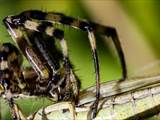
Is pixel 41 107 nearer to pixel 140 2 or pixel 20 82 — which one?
pixel 20 82

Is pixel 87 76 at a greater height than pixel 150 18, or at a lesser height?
lesser

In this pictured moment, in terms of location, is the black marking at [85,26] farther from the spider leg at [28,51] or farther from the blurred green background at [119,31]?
the blurred green background at [119,31]

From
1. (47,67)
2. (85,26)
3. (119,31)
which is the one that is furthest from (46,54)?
(119,31)

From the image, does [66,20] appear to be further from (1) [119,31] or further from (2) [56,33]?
(1) [119,31]

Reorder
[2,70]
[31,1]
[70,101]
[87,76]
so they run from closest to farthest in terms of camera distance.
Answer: [70,101]
[2,70]
[87,76]
[31,1]

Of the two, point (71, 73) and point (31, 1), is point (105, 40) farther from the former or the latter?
point (71, 73)

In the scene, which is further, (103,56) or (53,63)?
(103,56)

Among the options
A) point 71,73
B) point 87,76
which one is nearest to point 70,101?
point 71,73

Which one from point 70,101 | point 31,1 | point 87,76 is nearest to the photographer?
point 70,101

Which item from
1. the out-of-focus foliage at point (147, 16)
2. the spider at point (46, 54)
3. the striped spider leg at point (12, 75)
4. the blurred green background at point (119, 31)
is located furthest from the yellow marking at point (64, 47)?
the out-of-focus foliage at point (147, 16)
